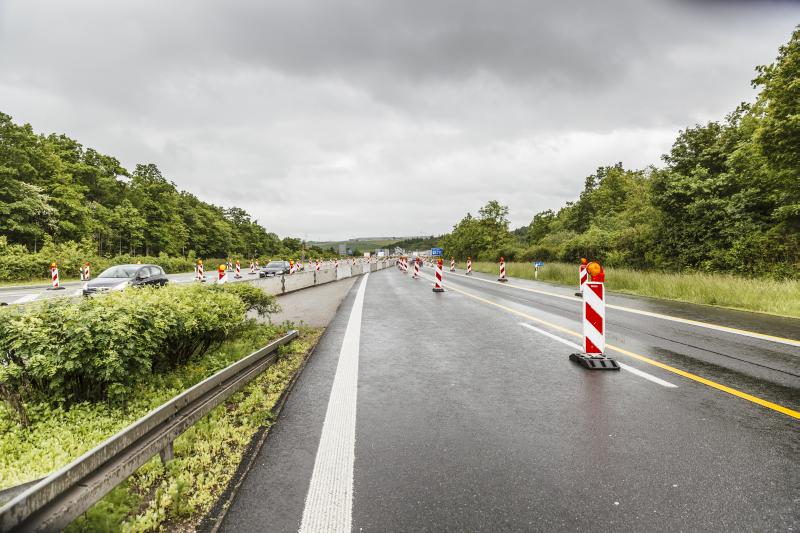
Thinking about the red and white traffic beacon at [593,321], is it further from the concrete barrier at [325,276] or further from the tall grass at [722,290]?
the concrete barrier at [325,276]

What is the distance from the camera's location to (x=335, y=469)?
2.81 meters

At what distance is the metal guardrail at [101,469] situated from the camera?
168 centimetres

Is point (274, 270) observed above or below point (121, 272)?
below

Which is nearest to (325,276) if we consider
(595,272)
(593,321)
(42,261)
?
(42,261)

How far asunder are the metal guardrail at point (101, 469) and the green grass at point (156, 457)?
A: 0.22m

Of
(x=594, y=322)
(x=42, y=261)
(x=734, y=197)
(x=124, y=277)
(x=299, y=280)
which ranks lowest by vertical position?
(x=299, y=280)

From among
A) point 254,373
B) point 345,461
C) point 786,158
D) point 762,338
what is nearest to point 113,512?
point 345,461

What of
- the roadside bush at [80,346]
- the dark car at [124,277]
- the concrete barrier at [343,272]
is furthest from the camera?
the concrete barrier at [343,272]

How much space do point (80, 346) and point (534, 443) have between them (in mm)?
4307

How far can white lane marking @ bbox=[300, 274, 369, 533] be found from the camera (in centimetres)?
226

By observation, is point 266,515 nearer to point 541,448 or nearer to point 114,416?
point 541,448

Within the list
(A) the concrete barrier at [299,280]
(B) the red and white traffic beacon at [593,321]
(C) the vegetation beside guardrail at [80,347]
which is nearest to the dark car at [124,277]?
(A) the concrete barrier at [299,280]

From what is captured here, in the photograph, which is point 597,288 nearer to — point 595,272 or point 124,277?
point 595,272

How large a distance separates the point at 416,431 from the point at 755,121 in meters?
28.5
